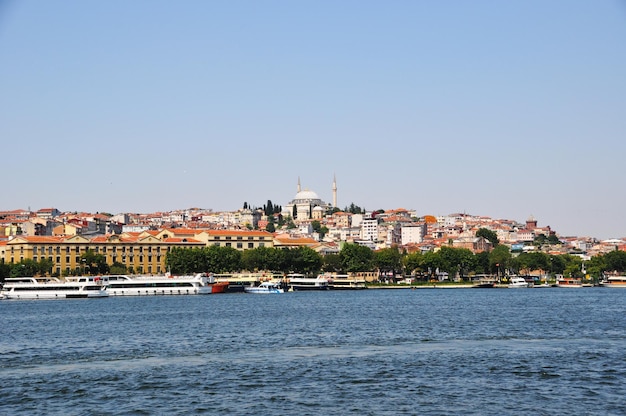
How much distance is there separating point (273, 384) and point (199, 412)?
2.93m

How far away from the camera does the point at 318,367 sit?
2241cm

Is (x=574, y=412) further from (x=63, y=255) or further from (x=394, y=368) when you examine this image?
(x=63, y=255)

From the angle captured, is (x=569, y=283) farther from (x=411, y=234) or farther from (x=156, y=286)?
(x=411, y=234)

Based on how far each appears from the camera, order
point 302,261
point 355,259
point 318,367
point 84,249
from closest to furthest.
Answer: point 318,367, point 84,249, point 302,261, point 355,259

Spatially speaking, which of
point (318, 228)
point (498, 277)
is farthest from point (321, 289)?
point (318, 228)

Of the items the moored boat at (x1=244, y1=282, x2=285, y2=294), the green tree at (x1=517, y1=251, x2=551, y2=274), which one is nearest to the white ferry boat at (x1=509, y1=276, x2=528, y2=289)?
the green tree at (x1=517, y1=251, x2=551, y2=274)

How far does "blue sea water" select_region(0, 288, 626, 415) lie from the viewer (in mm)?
17922

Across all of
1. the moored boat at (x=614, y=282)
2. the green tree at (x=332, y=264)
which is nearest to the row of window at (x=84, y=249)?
the green tree at (x=332, y=264)

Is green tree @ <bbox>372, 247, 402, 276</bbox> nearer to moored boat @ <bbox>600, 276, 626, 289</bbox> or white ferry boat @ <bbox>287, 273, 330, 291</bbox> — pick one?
white ferry boat @ <bbox>287, 273, 330, 291</bbox>

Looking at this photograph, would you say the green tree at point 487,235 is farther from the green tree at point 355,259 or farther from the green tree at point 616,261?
the green tree at point 355,259

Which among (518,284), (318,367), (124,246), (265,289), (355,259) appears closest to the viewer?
(318,367)

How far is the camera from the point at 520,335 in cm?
2973

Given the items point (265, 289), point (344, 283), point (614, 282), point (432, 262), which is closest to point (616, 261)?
point (614, 282)

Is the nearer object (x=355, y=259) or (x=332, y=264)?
(x=355, y=259)
